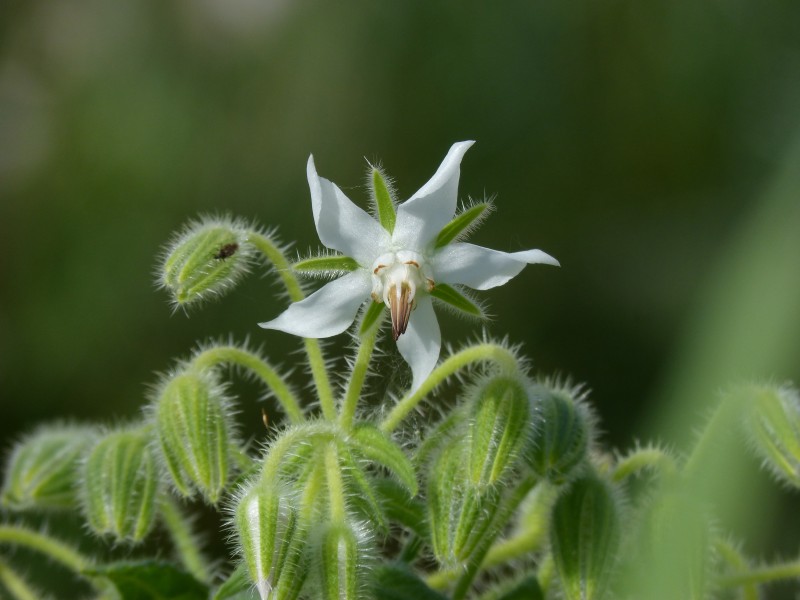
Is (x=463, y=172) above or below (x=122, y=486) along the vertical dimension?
above

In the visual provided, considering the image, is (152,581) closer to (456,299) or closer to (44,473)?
→ (44,473)

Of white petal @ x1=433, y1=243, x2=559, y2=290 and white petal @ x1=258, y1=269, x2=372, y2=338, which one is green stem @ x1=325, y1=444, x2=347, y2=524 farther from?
white petal @ x1=433, y1=243, x2=559, y2=290

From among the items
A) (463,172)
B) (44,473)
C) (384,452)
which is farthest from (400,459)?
(463,172)

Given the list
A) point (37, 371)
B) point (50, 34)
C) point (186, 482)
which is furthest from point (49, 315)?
point (186, 482)

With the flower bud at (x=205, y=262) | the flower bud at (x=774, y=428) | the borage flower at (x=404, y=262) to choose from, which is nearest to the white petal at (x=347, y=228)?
the borage flower at (x=404, y=262)

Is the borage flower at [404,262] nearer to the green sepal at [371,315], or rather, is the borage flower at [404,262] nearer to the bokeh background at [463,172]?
the green sepal at [371,315]

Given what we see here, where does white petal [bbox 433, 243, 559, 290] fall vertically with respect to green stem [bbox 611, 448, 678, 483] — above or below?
above

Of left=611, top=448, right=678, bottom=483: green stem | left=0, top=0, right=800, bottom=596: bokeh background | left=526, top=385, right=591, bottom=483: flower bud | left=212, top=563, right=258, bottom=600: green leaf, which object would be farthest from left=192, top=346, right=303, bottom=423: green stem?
left=0, top=0, right=800, bottom=596: bokeh background
